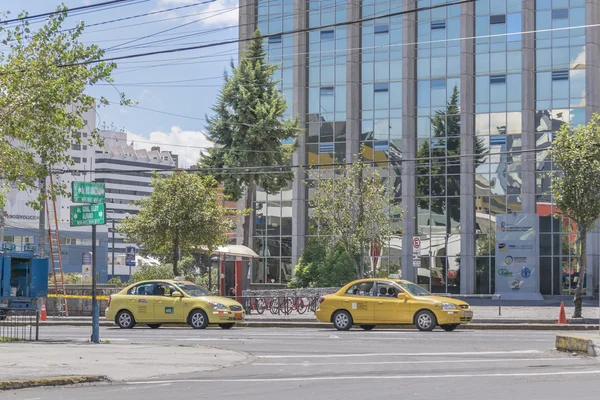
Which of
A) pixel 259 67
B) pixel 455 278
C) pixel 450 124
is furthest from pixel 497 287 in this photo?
pixel 259 67

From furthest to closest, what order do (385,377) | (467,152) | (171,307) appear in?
1. (467,152)
2. (171,307)
3. (385,377)

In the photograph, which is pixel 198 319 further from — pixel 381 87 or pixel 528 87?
pixel 381 87

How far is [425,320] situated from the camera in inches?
1044

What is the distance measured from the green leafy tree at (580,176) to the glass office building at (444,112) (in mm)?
20378

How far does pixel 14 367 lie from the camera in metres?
14.5

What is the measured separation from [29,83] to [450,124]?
4006cm

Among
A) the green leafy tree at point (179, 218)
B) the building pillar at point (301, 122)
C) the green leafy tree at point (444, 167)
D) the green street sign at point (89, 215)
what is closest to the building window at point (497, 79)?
the green leafy tree at point (444, 167)

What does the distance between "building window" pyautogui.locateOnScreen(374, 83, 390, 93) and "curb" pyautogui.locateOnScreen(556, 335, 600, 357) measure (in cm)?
4364

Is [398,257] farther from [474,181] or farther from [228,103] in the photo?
[228,103]

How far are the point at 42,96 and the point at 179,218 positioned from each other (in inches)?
890

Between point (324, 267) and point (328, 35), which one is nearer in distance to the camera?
point (324, 267)

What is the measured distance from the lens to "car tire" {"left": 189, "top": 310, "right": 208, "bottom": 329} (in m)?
28.3

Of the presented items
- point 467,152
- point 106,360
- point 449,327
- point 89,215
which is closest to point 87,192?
point 89,215

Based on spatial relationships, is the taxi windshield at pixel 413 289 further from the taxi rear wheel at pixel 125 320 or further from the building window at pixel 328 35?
the building window at pixel 328 35
